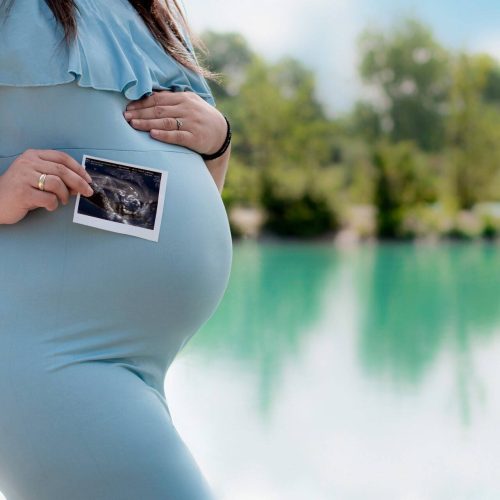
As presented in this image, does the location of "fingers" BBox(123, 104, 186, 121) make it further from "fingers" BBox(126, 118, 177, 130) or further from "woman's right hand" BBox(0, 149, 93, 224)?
"woman's right hand" BBox(0, 149, 93, 224)

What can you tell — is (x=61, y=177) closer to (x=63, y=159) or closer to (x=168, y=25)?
(x=63, y=159)

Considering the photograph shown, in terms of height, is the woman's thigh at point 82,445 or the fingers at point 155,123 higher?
the fingers at point 155,123

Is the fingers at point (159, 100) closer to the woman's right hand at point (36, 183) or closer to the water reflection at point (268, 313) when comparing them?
the woman's right hand at point (36, 183)

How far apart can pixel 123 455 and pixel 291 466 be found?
8.56 ft

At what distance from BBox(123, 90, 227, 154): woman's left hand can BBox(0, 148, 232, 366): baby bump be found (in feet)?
0.12

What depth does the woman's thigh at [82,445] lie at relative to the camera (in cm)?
87

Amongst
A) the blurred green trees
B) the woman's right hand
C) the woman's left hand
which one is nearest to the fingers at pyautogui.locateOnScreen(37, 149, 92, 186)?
the woman's right hand

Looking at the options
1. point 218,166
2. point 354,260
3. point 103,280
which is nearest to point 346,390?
point 218,166

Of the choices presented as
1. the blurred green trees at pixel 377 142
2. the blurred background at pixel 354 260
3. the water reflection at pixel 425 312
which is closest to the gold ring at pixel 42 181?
the blurred background at pixel 354 260

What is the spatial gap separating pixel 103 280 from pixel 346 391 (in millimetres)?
4057

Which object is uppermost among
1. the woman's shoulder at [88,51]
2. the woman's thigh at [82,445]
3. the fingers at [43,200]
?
the woman's shoulder at [88,51]

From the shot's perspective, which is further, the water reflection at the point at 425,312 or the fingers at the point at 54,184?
the water reflection at the point at 425,312

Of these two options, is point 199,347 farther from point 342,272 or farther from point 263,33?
point 263,33

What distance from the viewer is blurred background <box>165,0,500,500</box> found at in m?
3.64
